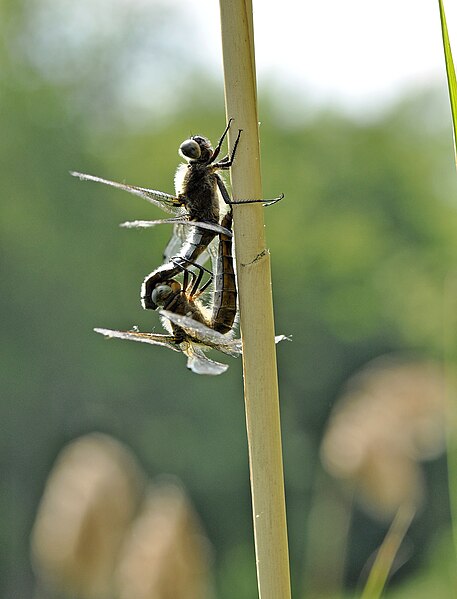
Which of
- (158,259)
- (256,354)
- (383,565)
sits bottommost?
(383,565)

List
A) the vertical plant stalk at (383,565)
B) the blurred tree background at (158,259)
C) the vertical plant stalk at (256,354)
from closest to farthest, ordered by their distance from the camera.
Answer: the vertical plant stalk at (256,354) → the vertical plant stalk at (383,565) → the blurred tree background at (158,259)

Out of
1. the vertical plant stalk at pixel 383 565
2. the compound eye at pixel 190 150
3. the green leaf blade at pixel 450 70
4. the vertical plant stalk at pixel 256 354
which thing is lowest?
the vertical plant stalk at pixel 383 565

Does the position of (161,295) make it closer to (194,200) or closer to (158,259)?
(194,200)

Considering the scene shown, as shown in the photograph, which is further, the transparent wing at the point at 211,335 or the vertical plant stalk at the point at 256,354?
the transparent wing at the point at 211,335

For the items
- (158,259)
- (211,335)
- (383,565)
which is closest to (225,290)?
(211,335)

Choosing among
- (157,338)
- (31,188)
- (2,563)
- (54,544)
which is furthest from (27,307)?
(157,338)

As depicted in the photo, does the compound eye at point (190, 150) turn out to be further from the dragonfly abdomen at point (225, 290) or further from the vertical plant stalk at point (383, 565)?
the vertical plant stalk at point (383, 565)

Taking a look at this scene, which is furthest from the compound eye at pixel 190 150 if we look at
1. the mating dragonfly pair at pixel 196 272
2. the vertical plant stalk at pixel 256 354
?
the vertical plant stalk at pixel 256 354
